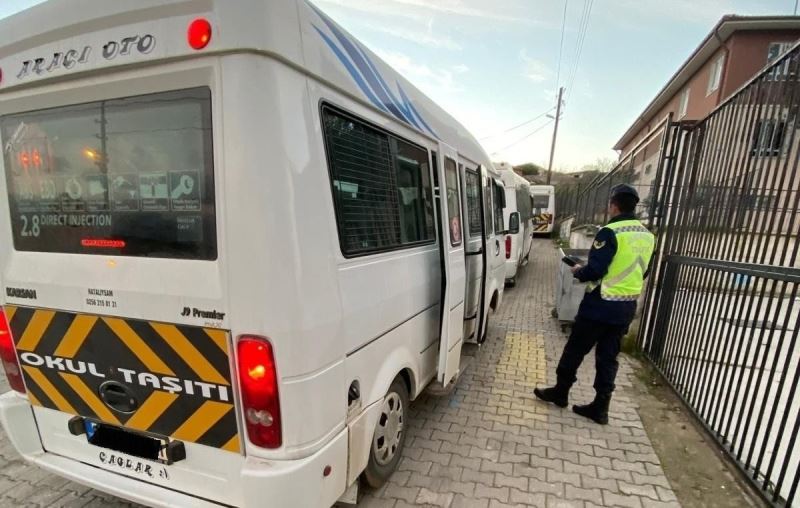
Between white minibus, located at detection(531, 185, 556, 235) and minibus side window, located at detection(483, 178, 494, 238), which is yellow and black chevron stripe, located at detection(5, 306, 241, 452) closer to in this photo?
minibus side window, located at detection(483, 178, 494, 238)

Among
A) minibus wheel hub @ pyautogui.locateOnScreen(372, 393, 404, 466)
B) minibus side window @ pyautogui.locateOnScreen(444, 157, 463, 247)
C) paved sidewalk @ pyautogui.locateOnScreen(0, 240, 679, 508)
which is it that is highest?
minibus side window @ pyautogui.locateOnScreen(444, 157, 463, 247)

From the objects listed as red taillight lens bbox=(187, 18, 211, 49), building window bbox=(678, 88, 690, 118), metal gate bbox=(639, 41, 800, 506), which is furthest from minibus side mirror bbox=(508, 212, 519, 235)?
building window bbox=(678, 88, 690, 118)

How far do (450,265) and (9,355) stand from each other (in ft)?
9.31

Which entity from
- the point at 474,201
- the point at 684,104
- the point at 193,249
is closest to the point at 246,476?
the point at 193,249

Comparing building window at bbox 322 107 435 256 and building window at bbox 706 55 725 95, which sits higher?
building window at bbox 706 55 725 95

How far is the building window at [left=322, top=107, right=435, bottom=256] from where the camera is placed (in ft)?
6.62

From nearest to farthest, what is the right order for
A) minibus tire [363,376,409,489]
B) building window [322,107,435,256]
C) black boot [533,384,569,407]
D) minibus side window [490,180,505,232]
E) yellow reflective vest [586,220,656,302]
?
building window [322,107,435,256] → minibus tire [363,376,409,489] → yellow reflective vest [586,220,656,302] → black boot [533,384,569,407] → minibus side window [490,180,505,232]

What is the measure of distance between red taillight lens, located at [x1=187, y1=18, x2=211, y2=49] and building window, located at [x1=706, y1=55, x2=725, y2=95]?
2157cm

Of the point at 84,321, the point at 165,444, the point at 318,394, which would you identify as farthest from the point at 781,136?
the point at 84,321

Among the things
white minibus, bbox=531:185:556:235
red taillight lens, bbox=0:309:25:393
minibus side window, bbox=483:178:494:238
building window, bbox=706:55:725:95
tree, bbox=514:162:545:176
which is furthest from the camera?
tree, bbox=514:162:545:176

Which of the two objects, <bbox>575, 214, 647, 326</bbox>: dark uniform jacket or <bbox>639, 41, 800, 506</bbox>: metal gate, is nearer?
<bbox>639, 41, 800, 506</bbox>: metal gate

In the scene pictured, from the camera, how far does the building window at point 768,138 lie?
3002 millimetres

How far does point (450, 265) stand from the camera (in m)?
3.15

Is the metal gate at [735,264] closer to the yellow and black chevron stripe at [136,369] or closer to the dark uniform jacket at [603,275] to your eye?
the dark uniform jacket at [603,275]
